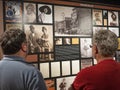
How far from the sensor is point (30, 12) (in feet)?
11.9

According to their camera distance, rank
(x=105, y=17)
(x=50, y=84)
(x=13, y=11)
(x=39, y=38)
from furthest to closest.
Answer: (x=105, y=17) < (x=50, y=84) < (x=39, y=38) < (x=13, y=11)

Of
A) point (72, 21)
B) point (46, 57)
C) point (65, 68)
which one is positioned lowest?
point (65, 68)

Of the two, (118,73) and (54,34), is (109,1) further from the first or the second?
(118,73)

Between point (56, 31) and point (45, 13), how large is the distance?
0.36m

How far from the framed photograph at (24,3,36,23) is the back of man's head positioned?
1665 mm

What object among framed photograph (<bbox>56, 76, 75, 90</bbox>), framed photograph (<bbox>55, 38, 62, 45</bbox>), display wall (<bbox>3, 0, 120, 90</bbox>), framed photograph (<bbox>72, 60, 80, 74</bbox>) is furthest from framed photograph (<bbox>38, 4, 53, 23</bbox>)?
framed photograph (<bbox>56, 76, 75, 90</bbox>)

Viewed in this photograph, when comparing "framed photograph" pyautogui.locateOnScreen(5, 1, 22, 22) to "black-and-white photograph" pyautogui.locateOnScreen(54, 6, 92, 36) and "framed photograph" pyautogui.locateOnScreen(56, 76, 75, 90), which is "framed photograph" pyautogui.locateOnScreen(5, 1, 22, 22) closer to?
"black-and-white photograph" pyautogui.locateOnScreen(54, 6, 92, 36)

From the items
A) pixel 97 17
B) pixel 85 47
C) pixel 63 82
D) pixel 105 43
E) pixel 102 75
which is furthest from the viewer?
pixel 97 17

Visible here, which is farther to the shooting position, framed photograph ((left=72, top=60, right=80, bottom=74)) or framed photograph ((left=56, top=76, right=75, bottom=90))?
framed photograph ((left=72, top=60, right=80, bottom=74))

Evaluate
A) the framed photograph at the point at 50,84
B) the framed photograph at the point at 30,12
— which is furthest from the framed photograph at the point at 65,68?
the framed photograph at the point at 30,12

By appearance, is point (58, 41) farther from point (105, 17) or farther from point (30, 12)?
point (105, 17)

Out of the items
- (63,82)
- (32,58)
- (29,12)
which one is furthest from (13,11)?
(63,82)

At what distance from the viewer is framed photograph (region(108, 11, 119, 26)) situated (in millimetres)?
4775

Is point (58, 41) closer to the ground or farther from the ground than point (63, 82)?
farther from the ground
